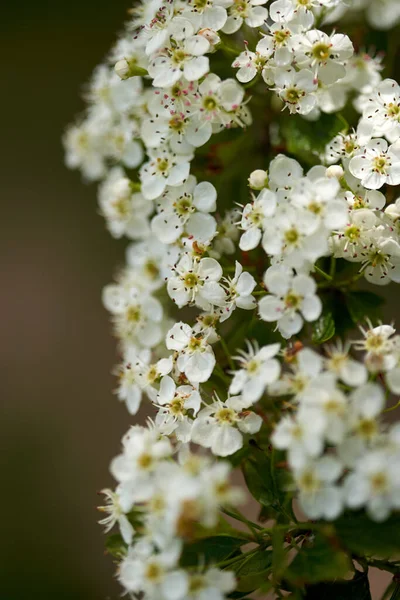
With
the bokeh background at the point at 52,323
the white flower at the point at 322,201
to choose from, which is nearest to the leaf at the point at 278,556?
the white flower at the point at 322,201

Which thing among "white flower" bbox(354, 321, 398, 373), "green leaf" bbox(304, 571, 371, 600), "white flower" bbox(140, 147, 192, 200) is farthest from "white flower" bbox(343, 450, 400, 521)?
"white flower" bbox(140, 147, 192, 200)

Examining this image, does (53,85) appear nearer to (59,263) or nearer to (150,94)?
(59,263)

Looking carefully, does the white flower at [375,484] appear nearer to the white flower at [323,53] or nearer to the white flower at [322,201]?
the white flower at [322,201]

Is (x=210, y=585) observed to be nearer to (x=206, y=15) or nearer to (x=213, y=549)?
(x=213, y=549)

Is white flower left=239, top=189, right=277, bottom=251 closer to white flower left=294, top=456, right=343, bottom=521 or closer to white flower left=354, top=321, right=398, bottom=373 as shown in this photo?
white flower left=354, top=321, right=398, bottom=373

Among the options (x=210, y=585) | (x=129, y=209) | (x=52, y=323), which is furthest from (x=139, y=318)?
(x=52, y=323)

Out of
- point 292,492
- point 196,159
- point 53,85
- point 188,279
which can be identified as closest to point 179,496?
point 292,492
